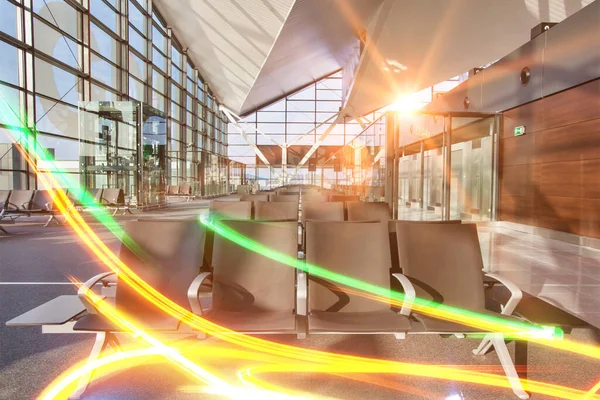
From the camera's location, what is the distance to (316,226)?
2729 mm

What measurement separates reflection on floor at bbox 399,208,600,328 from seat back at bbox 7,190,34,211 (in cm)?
941

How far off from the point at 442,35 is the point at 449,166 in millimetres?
7850

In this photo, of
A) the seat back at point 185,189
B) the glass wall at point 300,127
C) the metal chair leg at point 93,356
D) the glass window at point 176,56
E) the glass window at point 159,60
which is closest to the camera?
the metal chair leg at point 93,356

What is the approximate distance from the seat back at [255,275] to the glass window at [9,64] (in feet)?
32.2

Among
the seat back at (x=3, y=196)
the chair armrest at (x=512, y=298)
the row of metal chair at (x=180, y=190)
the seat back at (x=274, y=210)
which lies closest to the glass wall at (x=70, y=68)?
the seat back at (x=3, y=196)

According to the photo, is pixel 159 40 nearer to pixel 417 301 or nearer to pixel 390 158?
pixel 390 158

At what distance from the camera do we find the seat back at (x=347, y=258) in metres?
2.61

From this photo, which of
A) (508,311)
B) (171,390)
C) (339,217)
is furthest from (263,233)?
(339,217)

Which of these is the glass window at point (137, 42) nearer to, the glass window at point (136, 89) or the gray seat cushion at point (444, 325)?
the glass window at point (136, 89)

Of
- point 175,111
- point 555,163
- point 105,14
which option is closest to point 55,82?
point 105,14

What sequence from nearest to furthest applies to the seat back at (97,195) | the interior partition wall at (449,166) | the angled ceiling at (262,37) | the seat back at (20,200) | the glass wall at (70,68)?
the seat back at (20,200) < the interior partition wall at (449,166) < the glass wall at (70,68) < the seat back at (97,195) < the angled ceiling at (262,37)

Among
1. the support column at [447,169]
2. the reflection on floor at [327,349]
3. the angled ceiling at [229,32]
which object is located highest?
the angled ceiling at [229,32]

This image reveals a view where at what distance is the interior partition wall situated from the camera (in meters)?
9.48

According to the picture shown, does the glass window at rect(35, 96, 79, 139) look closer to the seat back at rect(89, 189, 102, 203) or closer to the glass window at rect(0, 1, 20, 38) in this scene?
the glass window at rect(0, 1, 20, 38)
